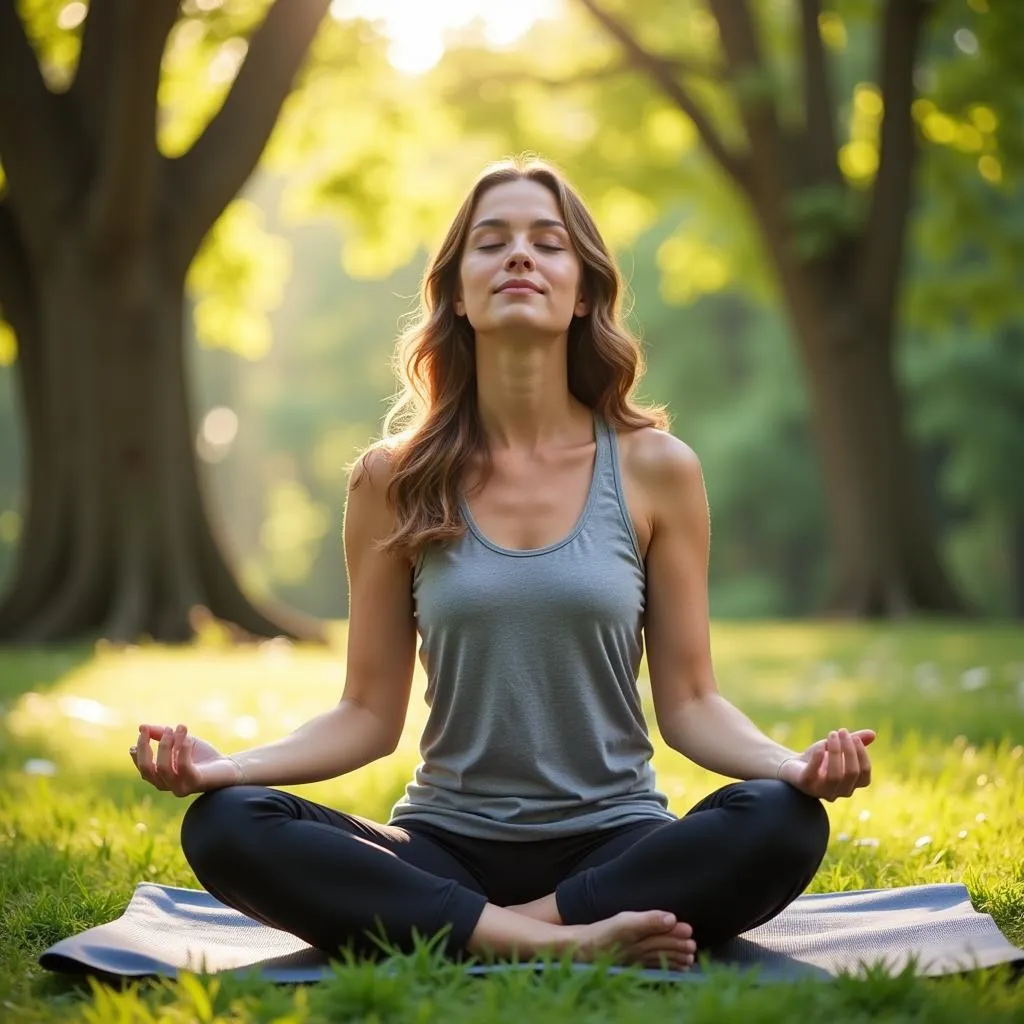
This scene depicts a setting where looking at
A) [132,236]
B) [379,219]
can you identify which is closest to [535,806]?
[132,236]

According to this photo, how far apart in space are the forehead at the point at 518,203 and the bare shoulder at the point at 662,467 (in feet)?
1.91

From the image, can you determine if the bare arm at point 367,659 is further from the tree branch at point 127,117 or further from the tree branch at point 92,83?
the tree branch at point 92,83

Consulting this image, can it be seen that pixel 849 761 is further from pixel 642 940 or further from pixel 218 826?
pixel 218 826

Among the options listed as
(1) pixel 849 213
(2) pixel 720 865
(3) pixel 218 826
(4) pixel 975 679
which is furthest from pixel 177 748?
(1) pixel 849 213

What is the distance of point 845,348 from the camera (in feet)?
48.8

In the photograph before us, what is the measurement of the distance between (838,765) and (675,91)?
512 inches

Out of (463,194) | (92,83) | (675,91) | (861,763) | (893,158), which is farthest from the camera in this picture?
(675,91)

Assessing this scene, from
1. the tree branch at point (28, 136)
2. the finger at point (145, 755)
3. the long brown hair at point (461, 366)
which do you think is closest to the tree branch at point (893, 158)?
the tree branch at point (28, 136)

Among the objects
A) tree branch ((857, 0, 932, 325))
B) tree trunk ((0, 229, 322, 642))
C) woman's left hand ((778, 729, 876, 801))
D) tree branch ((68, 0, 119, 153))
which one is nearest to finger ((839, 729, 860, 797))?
woman's left hand ((778, 729, 876, 801))

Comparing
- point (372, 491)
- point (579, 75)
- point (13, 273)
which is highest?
point (579, 75)

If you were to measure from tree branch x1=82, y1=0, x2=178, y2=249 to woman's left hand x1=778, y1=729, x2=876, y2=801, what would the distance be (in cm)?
724

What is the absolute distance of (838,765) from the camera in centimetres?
280

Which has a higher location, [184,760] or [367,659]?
[367,659]

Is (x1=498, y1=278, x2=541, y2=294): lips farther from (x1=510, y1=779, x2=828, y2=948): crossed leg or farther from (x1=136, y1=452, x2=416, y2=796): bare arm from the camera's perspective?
(x1=510, y1=779, x2=828, y2=948): crossed leg
